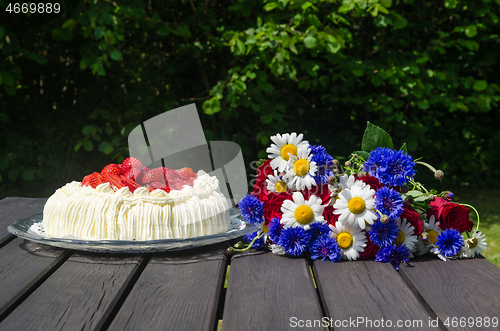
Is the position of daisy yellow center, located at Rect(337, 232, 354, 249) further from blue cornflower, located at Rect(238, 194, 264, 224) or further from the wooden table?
blue cornflower, located at Rect(238, 194, 264, 224)

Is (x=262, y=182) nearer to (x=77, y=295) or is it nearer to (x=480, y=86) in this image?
(x=77, y=295)

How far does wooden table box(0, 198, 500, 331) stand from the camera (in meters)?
0.75

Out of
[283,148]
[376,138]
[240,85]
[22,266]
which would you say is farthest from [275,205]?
[240,85]

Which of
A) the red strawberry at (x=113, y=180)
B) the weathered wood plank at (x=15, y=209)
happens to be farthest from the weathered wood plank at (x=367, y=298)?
the weathered wood plank at (x=15, y=209)

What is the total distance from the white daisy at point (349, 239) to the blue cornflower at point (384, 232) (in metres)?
0.03

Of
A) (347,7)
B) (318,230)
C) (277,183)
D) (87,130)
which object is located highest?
(347,7)

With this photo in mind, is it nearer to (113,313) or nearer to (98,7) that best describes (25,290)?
(113,313)

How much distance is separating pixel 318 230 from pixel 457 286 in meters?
0.33

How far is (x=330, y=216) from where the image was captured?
40.8 inches

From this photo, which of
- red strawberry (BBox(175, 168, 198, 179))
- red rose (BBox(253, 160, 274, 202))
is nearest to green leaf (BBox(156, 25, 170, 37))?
red strawberry (BBox(175, 168, 198, 179))

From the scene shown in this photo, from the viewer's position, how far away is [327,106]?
4172mm

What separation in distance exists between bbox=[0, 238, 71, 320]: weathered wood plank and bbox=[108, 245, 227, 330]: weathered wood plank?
0.77 feet

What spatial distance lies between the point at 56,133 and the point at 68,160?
29 cm

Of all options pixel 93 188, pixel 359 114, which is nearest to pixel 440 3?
pixel 359 114
